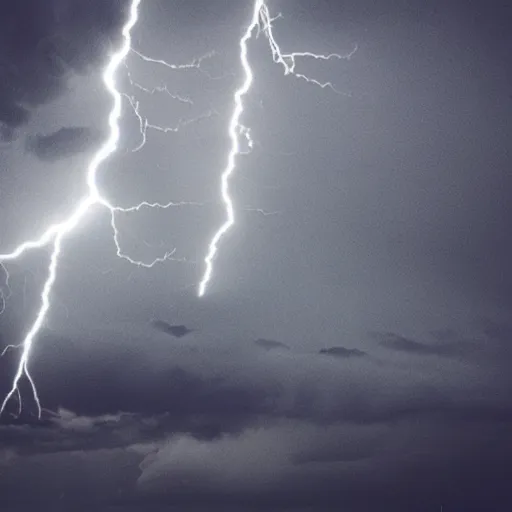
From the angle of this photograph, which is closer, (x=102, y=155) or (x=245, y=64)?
(x=245, y=64)

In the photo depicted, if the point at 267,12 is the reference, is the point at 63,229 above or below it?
below

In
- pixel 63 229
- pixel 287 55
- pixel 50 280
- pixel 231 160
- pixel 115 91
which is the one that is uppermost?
pixel 287 55

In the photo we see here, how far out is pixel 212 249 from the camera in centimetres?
1584

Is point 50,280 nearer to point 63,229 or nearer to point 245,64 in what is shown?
point 63,229

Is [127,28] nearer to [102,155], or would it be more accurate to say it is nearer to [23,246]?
[102,155]

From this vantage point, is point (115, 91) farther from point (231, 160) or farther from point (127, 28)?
point (231, 160)

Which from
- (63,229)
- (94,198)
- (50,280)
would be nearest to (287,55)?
(94,198)

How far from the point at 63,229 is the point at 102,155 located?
6.46 ft

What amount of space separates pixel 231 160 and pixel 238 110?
1.11 meters

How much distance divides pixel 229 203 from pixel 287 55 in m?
3.55

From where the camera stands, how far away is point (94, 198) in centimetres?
1622

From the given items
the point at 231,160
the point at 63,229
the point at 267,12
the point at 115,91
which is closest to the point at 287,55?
the point at 267,12

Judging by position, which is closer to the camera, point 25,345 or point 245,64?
point 245,64

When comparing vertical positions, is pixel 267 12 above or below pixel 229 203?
above
